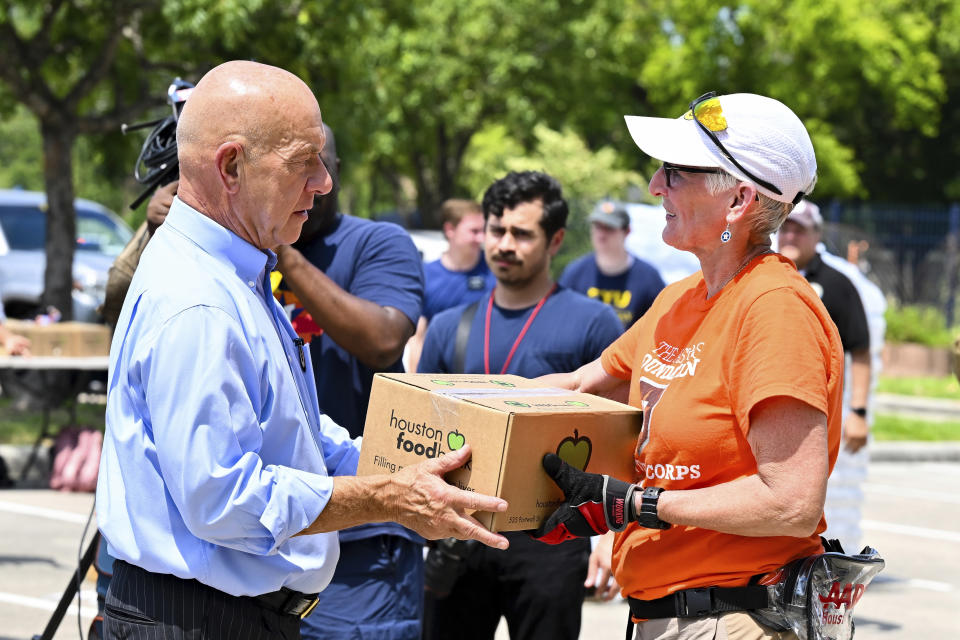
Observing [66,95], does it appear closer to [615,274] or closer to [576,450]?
[615,274]

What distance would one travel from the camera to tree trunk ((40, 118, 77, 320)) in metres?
12.8

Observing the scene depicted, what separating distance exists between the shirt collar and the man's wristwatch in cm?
97

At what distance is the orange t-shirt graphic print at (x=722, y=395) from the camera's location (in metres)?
2.44

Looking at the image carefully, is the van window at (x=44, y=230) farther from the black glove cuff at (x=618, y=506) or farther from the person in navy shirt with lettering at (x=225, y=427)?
the black glove cuff at (x=618, y=506)

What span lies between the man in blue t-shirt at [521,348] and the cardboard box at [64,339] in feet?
20.7

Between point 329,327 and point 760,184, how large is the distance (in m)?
1.49

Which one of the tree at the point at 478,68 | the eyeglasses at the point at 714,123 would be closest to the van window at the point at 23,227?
the tree at the point at 478,68

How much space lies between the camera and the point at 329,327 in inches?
141

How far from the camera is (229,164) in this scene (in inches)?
95.6

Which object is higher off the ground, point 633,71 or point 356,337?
point 633,71

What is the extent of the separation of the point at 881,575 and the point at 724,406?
619 cm

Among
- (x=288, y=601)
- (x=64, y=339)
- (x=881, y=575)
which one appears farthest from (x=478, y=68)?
(x=288, y=601)

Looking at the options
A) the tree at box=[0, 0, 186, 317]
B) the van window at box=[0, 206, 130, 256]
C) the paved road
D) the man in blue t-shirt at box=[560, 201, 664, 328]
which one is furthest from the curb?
the van window at box=[0, 206, 130, 256]

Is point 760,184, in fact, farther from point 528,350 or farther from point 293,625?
point 528,350
